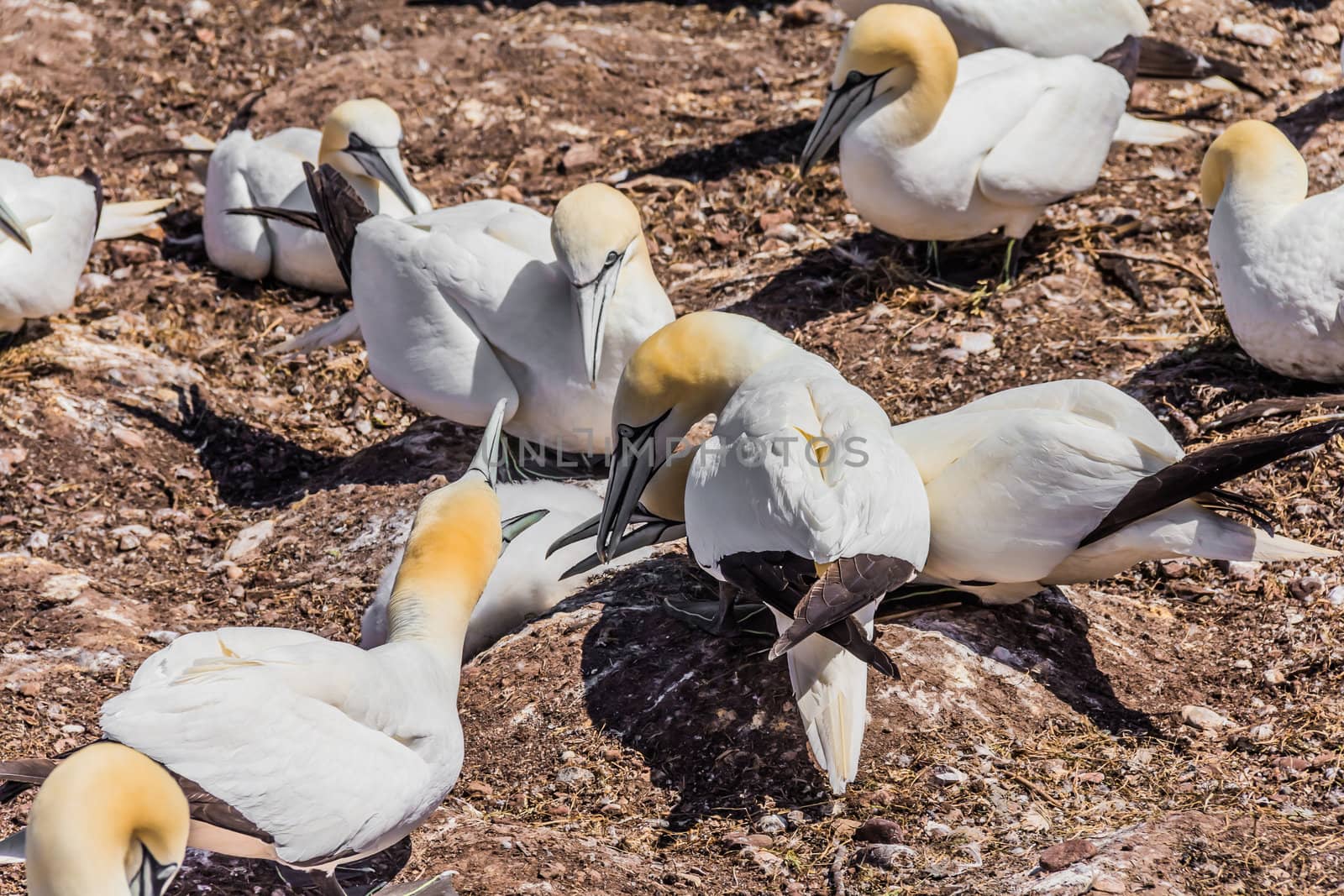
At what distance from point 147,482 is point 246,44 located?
4.14m

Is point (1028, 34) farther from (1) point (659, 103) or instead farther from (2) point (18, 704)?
(2) point (18, 704)

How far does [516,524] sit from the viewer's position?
440 centimetres

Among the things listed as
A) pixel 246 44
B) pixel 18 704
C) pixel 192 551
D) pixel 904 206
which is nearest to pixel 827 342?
pixel 904 206

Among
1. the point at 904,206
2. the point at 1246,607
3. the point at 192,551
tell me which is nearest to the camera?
the point at 1246,607

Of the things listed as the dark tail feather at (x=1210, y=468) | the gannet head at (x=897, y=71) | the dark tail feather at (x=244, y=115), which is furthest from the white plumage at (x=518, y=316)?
the dark tail feather at (x=244, y=115)

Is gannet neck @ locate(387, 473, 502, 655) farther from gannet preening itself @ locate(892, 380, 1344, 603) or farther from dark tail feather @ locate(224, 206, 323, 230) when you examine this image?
dark tail feather @ locate(224, 206, 323, 230)

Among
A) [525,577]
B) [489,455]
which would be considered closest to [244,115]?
[525,577]

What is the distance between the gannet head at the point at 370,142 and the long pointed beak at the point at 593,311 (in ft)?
6.00

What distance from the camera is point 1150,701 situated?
420 centimetres

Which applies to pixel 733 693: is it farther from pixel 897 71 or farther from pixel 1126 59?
pixel 1126 59

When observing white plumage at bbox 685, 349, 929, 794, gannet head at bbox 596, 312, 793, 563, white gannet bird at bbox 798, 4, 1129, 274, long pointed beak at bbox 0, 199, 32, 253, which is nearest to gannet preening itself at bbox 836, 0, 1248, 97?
white gannet bird at bbox 798, 4, 1129, 274

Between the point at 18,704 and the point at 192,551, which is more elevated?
the point at 18,704

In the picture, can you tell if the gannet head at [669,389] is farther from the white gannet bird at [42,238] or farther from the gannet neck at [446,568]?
the white gannet bird at [42,238]

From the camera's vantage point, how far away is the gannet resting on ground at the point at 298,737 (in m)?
3.10
